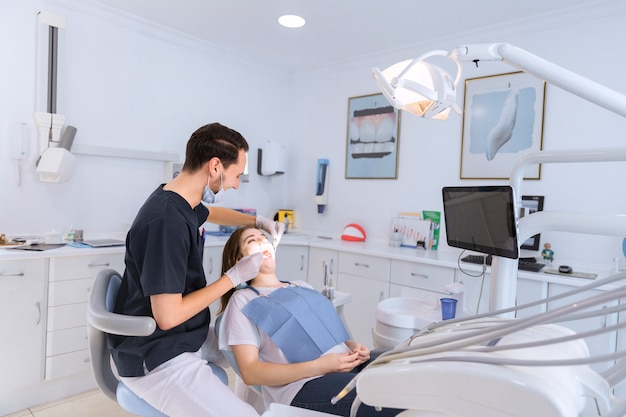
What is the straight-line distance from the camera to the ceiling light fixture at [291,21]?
301 cm

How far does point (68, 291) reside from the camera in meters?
2.54

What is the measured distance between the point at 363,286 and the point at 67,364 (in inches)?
77.0

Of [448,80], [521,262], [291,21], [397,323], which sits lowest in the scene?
[397,323]

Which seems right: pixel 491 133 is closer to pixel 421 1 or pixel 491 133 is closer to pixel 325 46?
pixel 421 1

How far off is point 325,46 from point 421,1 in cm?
102

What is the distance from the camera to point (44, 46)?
110 inches

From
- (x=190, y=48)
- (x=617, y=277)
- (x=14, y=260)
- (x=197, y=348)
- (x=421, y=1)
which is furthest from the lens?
(x=190, y=48)

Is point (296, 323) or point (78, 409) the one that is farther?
point (78, 409)

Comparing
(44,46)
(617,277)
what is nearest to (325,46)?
(44,46)

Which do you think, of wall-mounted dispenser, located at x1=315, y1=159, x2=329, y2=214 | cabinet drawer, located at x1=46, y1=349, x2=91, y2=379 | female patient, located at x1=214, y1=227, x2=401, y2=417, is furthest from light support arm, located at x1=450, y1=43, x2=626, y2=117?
wall-mounted dispenser, located at x1=315, y1=159, x2=329, y2=214

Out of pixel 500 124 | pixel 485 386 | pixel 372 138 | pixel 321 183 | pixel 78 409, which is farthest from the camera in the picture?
pixel 321 183

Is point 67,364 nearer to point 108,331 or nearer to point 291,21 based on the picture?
point 108,331

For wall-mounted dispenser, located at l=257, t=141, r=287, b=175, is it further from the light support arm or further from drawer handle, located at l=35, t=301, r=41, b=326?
the light support arm

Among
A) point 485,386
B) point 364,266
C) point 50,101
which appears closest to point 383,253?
point 364,266
